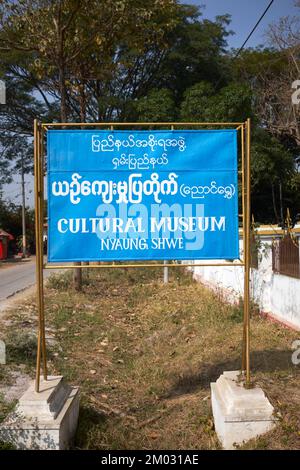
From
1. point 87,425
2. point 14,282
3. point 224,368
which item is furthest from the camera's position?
point 14,282

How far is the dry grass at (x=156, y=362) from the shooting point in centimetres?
451

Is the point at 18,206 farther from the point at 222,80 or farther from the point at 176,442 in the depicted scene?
the point at 176,442

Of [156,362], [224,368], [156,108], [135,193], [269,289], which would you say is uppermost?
[156,108]

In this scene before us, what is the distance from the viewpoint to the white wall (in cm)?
753

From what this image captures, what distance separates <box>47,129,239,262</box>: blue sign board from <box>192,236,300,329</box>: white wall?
11.0ft

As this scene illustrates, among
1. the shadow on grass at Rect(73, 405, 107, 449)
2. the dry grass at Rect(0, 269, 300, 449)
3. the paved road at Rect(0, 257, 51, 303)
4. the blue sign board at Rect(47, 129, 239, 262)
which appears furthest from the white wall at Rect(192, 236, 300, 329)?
the paved road at Rect(0, 257, 51, 303)

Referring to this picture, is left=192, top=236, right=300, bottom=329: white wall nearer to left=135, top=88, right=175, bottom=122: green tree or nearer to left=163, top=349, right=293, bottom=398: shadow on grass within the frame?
left=163, top=349, right=293, bottom=398: shadow on grass

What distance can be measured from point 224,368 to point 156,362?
1.32 meters

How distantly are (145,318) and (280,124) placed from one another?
14967 millimetres

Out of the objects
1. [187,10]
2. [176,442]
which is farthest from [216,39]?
[176,442]

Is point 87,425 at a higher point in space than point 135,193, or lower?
lower

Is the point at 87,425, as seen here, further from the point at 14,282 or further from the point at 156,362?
the point at 14,282

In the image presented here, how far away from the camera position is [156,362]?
23.2 feet

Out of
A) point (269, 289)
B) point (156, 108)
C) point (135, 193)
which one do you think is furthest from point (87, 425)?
point (156, 108)
